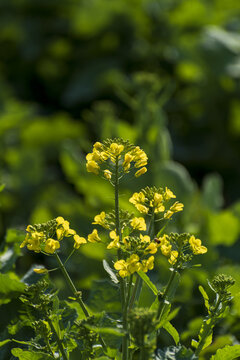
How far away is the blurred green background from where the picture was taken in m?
1.66

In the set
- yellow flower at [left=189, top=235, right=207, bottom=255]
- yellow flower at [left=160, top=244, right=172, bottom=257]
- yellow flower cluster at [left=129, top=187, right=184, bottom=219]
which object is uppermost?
yellow flower cluster at [left=129, top=187, right=184, bottom=219]

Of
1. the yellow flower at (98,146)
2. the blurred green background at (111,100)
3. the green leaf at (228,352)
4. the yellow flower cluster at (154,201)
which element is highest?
the yellow flower at (98,146)

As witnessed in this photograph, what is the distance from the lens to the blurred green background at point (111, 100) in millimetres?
1658

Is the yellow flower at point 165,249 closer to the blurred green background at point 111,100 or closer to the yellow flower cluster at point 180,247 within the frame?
the yellow flower cluster at point 180,247

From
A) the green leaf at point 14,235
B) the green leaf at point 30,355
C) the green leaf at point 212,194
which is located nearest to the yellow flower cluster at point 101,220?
the green leaf at point 30,355

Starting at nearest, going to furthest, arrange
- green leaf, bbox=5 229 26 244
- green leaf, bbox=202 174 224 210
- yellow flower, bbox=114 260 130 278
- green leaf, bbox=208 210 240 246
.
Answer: yellow flower, bbox=114 260 130 278
green leaf, bbox=5 229 26 244
green leaf, bbox=208 210 240 246
green leaf, bbox=202 174 224 210

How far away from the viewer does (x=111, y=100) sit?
272cm

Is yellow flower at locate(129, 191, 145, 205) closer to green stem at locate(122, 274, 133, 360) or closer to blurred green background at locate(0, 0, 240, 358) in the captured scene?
green stem at locate(122, 274, 133, 360)

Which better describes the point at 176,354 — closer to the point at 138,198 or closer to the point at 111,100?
the point at 138,198

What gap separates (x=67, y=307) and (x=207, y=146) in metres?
1.65

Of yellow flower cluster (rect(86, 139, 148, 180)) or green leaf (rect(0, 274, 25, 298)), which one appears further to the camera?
green leaf (rect(0, 274, 25, 298))

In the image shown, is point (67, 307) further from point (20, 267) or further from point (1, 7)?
point (1, 7)

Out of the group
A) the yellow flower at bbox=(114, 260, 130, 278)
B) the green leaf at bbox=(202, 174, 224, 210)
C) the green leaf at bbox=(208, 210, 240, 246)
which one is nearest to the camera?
the yellow flower at bbox=(114, 260, 130, 278)

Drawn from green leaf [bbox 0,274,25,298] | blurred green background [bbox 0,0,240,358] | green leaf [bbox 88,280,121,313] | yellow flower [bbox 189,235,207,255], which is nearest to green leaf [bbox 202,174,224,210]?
blurred green background [bbox 0,0,240,358]
